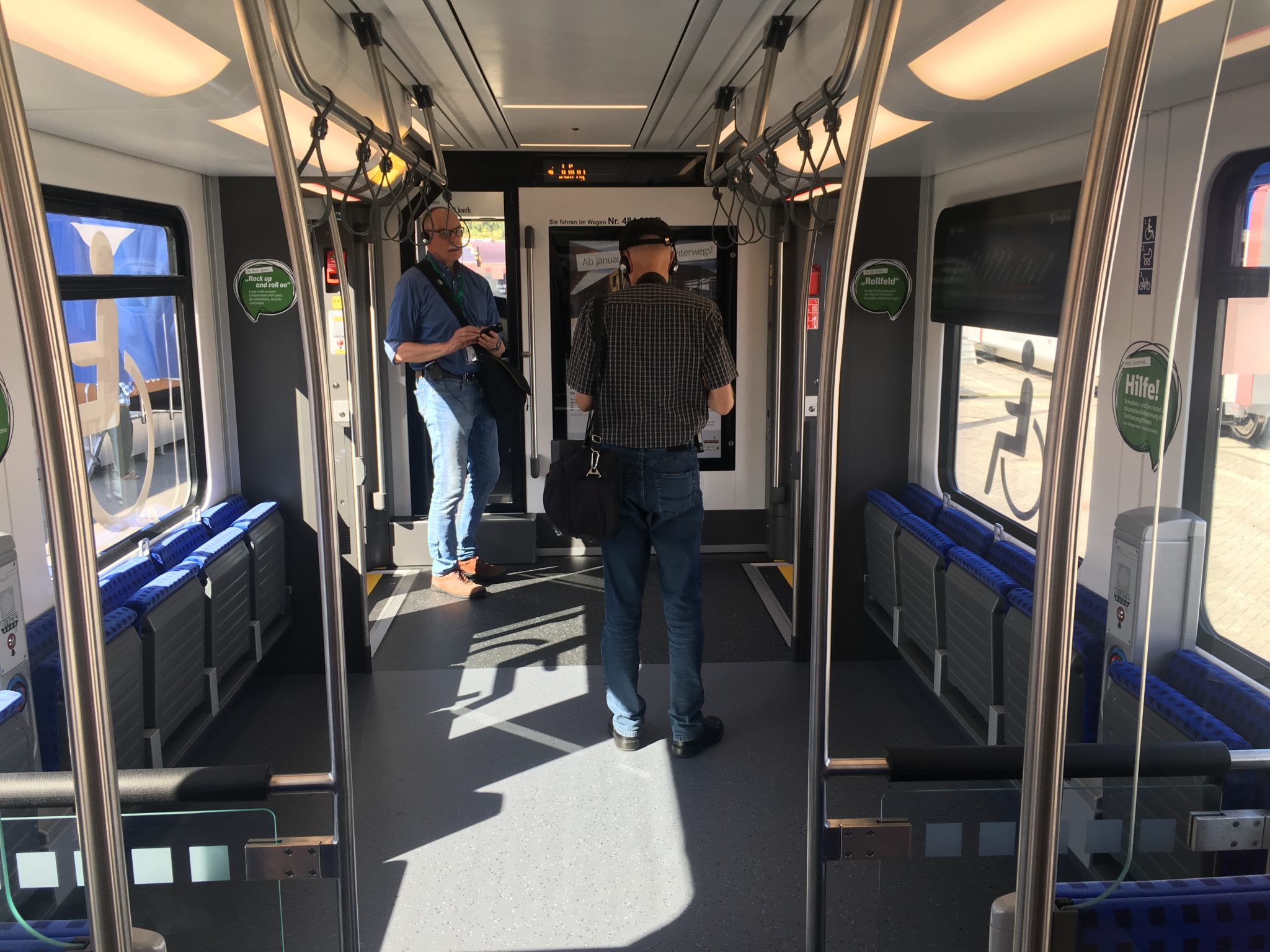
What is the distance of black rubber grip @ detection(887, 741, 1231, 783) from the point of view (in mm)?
1405

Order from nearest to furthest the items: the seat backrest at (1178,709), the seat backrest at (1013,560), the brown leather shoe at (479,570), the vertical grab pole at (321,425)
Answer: the vertical grab pole at (321,425)
the seat backrest at (1178,709)
the seat backrest at (1013,560)
the brown leather shoe at (479,570)

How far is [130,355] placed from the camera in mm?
3490

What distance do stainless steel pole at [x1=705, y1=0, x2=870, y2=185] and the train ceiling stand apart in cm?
14

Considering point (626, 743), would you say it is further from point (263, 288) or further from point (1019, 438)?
point (263, 288)

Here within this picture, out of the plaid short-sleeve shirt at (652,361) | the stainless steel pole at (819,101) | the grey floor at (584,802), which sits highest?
the stainless steel pole at (819,101)

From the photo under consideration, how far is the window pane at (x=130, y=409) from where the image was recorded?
3248 mm

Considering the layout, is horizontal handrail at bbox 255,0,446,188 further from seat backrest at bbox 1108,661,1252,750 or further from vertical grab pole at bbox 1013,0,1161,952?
seat backrest at bbox 1108,661,1252,750

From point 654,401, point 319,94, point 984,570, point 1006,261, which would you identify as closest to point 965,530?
point 984,570

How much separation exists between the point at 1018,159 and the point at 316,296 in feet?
10.1

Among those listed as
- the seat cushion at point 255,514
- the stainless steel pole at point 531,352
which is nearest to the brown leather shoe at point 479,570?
the stainless steel pole at point 531,352

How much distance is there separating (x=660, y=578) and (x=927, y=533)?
43.9 inches

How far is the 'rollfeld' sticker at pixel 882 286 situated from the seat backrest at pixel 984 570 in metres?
1.15

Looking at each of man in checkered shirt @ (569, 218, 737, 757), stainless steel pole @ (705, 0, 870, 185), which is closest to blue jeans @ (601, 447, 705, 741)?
man in checkered shirt @ (569, 218, 737, 757)

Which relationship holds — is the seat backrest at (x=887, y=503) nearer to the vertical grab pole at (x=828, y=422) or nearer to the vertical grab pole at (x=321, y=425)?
the vertical grab pole at (x=828, y=422)
